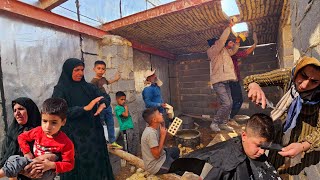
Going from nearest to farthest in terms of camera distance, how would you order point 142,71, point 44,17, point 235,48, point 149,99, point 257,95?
point 257,95 → point 44,17 → point 149,99 → point 235,48 → point 142,71

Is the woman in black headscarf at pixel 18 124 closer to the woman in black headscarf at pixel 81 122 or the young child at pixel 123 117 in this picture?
the woman in black headscarf at pixel 81 122

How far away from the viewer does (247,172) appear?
1.53 meters

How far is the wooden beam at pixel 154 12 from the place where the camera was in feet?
12.2

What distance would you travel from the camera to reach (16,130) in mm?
2059

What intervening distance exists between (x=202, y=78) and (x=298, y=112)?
759cm

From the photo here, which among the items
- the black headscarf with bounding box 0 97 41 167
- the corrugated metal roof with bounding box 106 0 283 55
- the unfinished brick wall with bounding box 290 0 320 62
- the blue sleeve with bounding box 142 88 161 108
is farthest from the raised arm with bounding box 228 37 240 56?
the black headscarf with bounding box 0 97 41 167

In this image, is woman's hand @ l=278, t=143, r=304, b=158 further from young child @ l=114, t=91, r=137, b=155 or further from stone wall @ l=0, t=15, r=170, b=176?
young child @ l=114, t=91, r=137, b=155

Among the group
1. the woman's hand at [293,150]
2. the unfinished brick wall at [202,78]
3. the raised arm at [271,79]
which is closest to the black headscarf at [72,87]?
the raised arm at [271,79]

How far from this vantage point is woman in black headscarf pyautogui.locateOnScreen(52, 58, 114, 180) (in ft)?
9.36

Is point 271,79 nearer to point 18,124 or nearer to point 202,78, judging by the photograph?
point 18,124

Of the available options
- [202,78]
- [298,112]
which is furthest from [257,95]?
[202,78]

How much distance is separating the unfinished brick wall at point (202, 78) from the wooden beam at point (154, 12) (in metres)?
4.91

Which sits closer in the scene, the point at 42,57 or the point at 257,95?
the point at 257,95

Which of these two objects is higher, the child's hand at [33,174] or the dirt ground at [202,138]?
the child's hand at [33,174]
